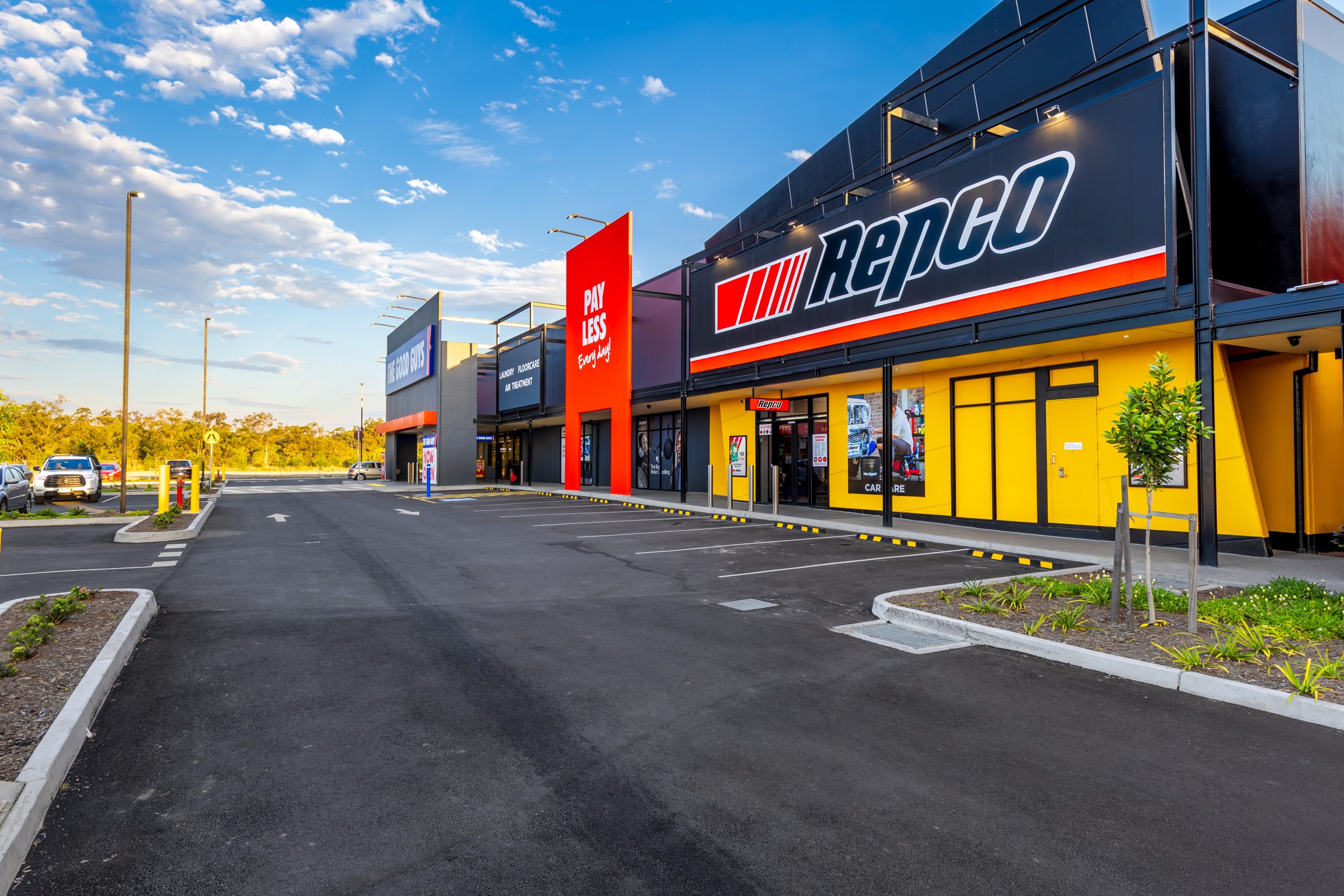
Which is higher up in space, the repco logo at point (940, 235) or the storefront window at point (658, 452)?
the repco logo at point (940, 235)

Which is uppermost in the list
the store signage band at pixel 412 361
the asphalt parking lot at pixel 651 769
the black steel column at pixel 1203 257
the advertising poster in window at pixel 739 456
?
the store signage band at pixel 412 361

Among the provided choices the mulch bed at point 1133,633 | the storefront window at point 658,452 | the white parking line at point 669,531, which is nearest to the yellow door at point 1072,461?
the mulch bed at point 1133,633

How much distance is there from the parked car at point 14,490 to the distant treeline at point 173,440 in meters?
6.19

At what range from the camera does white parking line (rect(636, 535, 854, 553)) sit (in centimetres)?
1338

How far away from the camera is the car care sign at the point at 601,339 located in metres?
27.3

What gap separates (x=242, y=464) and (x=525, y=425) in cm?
5043

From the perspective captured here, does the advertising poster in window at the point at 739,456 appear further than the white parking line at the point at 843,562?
Yes

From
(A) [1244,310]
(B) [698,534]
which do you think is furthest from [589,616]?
(A) [1244,310]

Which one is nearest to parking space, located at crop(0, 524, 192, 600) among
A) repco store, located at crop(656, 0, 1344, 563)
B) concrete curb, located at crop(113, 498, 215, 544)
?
concrete curb, located at crop(113, 498, 215, 544)

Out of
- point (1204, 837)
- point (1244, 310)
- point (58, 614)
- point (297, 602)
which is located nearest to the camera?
point (1204, 837)

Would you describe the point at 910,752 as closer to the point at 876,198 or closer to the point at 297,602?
the point at 297,602

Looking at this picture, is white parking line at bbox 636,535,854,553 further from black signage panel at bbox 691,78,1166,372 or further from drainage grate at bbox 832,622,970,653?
drainage grate at bbox 832,622,970,653

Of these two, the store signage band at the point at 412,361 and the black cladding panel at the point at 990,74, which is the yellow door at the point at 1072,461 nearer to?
the black cladding panel at the point at 990,74

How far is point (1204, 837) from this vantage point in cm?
345
